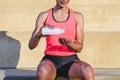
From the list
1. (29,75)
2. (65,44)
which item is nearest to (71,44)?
(65,44)

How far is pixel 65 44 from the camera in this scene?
418 cm

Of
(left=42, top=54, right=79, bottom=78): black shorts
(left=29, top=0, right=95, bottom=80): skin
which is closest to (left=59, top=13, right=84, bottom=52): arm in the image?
(left=29, top=0, right=95, bottom=80): skin

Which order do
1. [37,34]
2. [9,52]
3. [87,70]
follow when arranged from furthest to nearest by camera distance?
[9,52]
[37,34]
[87,70]

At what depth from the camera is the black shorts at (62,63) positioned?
14.3ft

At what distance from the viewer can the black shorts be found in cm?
435

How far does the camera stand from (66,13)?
4531 millimetres

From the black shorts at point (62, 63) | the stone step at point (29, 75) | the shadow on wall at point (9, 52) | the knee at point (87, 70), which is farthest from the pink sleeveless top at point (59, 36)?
the shadow on wall at point (9, 52)

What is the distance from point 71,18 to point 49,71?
26.5 inches

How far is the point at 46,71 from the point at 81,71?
13.6 inches

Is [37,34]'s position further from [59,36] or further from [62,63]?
[62,63]

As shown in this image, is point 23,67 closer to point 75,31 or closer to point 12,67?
point 12,67

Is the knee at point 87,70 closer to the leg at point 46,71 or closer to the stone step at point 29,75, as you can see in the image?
the leg at point 46,71

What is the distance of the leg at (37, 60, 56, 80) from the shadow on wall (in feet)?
4.41

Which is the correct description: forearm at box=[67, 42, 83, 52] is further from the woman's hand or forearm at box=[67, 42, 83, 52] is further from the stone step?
the stone step
